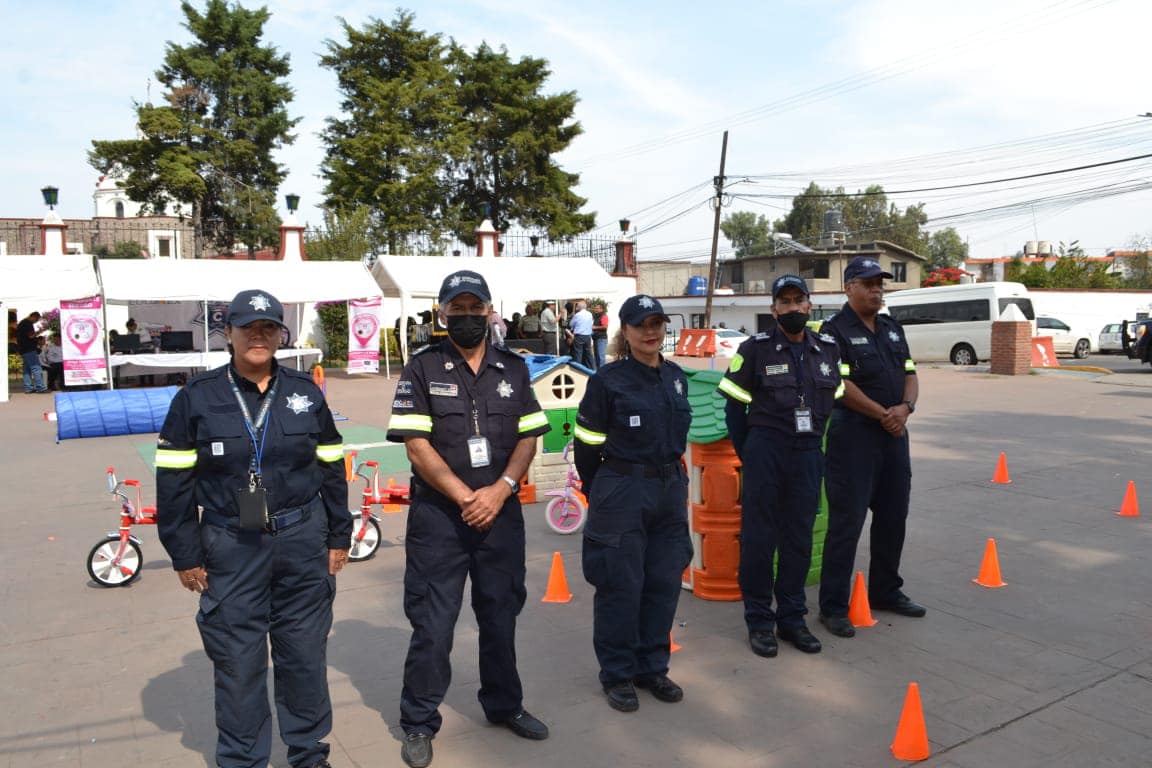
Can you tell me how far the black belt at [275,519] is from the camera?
10.6 ft

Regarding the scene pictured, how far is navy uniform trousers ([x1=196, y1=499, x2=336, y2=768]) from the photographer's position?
10.5ft

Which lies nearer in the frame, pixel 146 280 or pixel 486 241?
pixel 146 280

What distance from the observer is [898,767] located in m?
3.54

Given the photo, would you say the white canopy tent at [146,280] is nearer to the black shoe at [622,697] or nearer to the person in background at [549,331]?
the person in background at [549,331]

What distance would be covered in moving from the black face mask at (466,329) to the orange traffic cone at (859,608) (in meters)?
2.88

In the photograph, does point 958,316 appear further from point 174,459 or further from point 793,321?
point 174,459

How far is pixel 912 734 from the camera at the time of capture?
3.60 m

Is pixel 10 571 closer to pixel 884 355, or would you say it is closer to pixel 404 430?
pixel 404 430

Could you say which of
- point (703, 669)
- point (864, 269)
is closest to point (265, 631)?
point (703, 669)

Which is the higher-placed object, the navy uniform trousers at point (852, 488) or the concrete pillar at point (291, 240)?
the concrete pillar at point (291, 240)

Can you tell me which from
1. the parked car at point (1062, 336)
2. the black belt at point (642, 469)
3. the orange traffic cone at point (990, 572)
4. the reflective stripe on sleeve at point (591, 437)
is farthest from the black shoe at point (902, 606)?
the parked car at point (1062, 336)

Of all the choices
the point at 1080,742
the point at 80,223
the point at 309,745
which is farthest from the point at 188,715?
the point at 80,223

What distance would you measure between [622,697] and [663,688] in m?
0.22

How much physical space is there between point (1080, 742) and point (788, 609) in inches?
58.7
